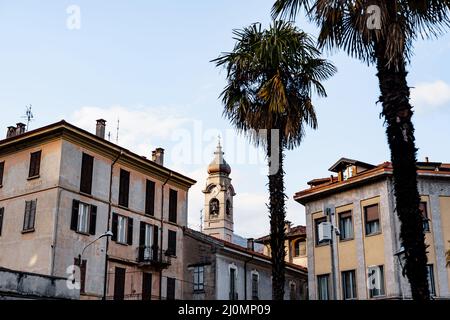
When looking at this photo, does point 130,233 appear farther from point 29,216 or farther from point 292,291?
point 292,291

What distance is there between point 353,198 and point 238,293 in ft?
54.0

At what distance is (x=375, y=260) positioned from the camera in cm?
3039

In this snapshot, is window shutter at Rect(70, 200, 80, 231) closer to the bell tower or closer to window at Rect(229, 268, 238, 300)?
window at Rect(229, 268, 238, 300)

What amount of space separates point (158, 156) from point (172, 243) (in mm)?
6573

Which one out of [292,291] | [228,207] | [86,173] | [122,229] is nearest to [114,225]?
[122,229]

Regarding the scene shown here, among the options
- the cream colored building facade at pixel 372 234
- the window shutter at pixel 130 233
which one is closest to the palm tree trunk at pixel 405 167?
the cream colored building facade at pixel 372 234

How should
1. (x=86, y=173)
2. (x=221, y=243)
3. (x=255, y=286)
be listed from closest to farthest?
(x=86, y=173) → (x=221, y=243) → (x=255, y=286)

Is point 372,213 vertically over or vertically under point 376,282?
over

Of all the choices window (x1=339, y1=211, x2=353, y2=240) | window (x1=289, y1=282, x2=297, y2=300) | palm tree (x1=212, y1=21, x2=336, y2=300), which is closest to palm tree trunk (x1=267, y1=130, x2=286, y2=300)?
palm tree (x1=212, y1=21, x2=336, y2=300)

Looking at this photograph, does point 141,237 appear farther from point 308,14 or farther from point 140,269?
point 308,14

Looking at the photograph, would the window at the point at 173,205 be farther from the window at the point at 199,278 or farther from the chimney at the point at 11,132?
the chimney at the point at 11,132

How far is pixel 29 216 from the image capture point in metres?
35.6
